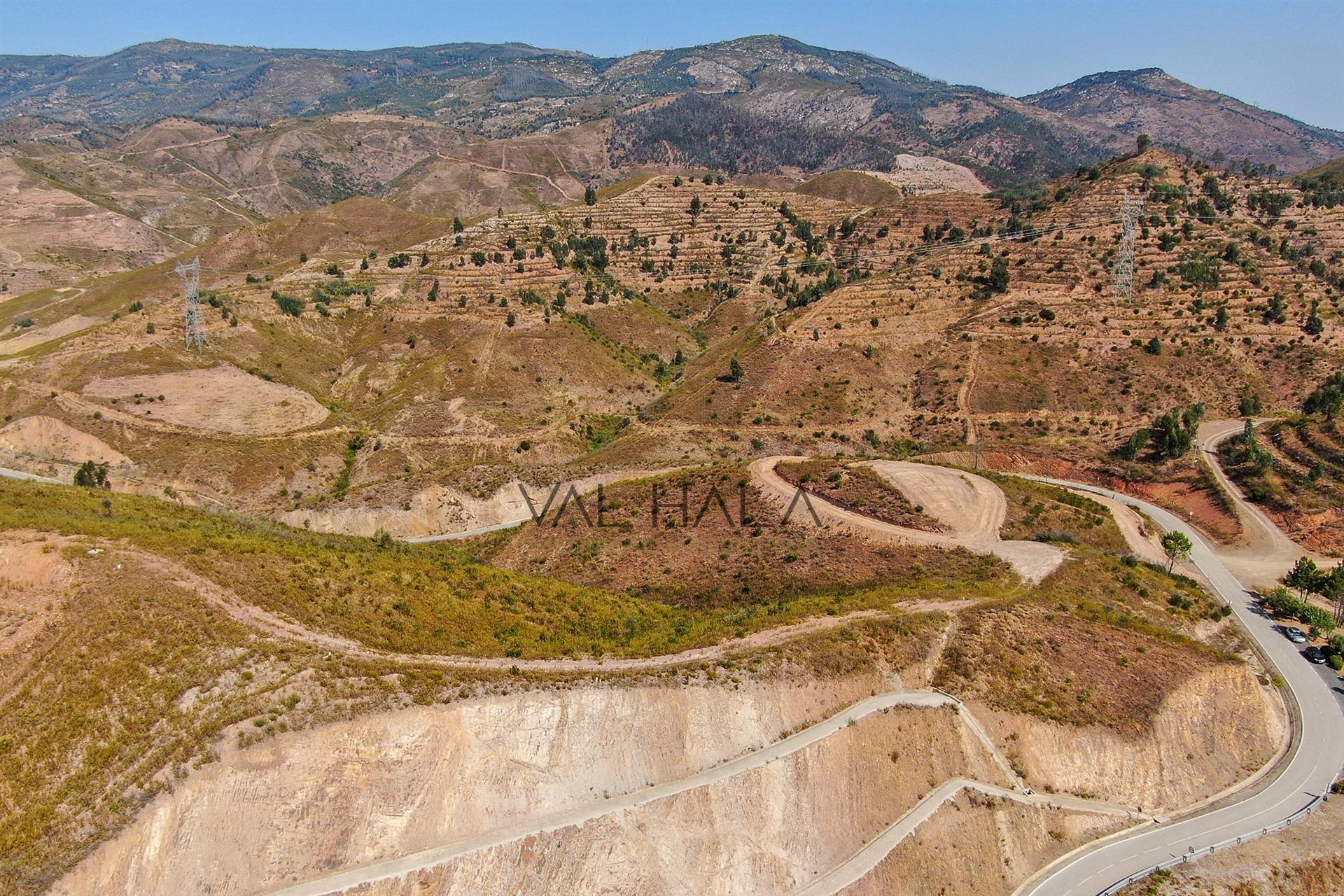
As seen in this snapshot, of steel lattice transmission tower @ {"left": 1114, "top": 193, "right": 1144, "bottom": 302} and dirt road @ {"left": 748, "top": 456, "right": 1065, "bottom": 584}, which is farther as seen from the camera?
steel lattice transmission tower @ {"left": 1114, "top": 193, "right": 1144, "bottom": 302}

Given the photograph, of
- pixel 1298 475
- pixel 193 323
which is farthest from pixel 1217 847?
pixel 193 323

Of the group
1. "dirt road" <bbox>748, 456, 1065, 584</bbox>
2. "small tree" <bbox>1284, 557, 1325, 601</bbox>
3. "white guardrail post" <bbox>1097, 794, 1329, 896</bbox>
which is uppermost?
"dirt road" <bbox>748, 456, 1065, 584</bbox>

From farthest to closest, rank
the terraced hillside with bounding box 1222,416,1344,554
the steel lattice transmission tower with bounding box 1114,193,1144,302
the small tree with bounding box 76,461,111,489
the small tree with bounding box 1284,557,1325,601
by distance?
the steel lattice transmission tower with bounding box 1114,193,1144,302
the terraced hillside with bounding box 1222,416,1344,554
the small tree with bounding box 76,461,111,489
the small tree with bounding box 1284,557,1325,601

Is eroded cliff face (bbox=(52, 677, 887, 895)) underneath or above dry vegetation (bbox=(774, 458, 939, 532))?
underneath

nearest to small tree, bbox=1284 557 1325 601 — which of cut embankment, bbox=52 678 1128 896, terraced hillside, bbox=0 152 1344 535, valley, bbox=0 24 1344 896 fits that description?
valley, bbox=0 24 1344 896

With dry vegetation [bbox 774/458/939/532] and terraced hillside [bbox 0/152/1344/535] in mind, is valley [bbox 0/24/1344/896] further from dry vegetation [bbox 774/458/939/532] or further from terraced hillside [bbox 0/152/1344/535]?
terraced hillside [bbox 0/152/1344/535]

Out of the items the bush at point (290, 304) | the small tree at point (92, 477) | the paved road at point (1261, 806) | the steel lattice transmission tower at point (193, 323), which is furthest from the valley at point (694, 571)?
the steel lattice transmission tower at point (193, 323)
